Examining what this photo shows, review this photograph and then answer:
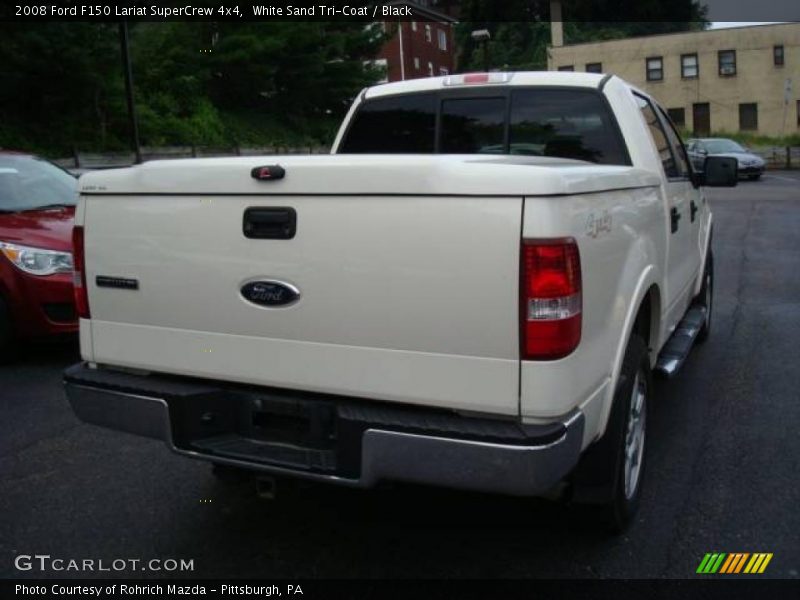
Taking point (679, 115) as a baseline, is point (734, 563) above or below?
below

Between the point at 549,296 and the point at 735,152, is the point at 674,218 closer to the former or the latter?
the point at 549,296

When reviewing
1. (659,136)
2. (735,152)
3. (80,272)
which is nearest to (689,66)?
(735,152)

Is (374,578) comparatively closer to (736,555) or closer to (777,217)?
(736,555)

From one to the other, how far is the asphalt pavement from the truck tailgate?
29.2 inches

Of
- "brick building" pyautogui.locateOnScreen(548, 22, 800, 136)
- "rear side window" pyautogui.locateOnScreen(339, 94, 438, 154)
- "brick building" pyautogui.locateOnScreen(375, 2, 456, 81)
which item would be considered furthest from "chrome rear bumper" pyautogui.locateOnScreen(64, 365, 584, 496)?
"brick building" pyautogui.locateOnScreen(375, 2, 456, 81)

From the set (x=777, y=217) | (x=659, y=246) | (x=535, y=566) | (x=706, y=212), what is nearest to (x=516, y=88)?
(x=659, y=246)

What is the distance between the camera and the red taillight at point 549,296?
247 cm

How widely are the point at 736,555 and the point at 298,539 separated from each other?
1.71 m

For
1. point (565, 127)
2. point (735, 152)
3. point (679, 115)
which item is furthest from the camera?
point (679, 115)

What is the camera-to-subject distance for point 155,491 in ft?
12.6

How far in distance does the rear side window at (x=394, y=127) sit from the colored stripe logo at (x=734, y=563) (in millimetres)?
2643

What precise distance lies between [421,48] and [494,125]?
5904 centimetres

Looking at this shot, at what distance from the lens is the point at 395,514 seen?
→ 357cm

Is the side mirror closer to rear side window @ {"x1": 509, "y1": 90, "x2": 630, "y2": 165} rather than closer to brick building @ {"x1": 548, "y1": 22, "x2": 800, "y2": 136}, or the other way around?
rear side window @ {"x1": 509, "y1": 90, "x2": 630, "y2": 165}
